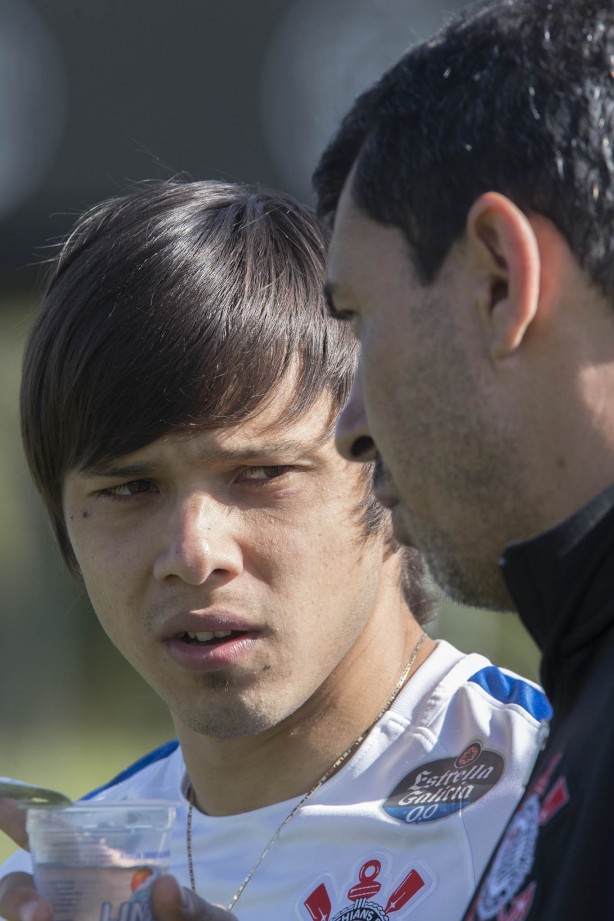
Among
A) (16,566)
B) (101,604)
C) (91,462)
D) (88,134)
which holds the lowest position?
(16,566)

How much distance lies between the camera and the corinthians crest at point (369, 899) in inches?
81.0

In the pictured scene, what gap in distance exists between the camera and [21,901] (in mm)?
1640

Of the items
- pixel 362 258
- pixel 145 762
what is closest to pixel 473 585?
pixel 362 258

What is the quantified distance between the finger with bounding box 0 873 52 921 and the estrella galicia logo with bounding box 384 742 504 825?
2.47 feet

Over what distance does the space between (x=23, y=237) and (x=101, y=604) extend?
445 cm

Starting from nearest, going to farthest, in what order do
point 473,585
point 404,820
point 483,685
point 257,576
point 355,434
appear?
point 473,585, point 355,434, point 404,820, point 257,576, point 483,685

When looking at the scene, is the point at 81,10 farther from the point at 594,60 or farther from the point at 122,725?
the point at 594,60

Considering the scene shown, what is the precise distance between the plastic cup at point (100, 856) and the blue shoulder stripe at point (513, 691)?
36.0 inches

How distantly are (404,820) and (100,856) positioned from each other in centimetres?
Result: 76

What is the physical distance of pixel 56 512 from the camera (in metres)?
2.76

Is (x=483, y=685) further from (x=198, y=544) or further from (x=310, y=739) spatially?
(x=198, y=544)

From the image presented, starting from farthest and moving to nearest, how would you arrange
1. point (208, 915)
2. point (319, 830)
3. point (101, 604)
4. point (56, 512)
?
point (56, 512) < point (101, 604) < point (319, 830) < point (208, 915)

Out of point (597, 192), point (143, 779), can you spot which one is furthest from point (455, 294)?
point (143, 779)

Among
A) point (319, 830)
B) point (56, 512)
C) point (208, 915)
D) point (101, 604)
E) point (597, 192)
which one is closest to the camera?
point (597, 192)
